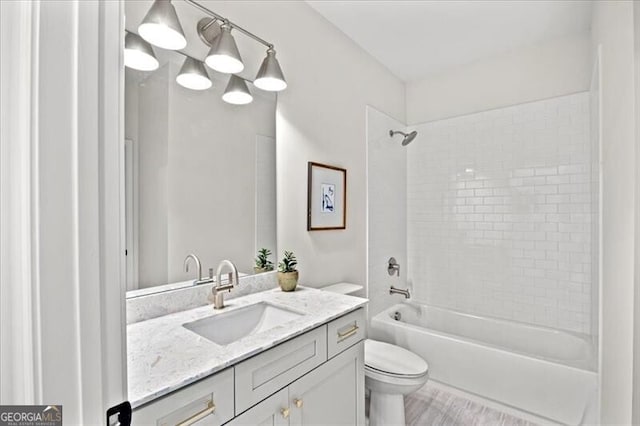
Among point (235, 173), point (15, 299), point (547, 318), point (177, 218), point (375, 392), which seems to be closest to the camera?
point (15, 299)

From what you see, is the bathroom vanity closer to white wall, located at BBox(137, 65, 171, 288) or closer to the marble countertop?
the marble countertop

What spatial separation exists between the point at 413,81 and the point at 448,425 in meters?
2.97

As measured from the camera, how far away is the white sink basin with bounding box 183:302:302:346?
1.32 m

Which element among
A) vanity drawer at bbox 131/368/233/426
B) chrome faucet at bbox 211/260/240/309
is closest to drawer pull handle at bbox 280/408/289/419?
vanity drawer at bbox 131/368/233/426

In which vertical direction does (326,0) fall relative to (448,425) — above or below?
above

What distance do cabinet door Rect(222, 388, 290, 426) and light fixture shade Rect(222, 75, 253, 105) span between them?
138 cm

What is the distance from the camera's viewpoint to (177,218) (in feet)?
4.66

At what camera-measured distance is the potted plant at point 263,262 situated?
5.82ft

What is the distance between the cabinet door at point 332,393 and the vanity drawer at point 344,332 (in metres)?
0.03

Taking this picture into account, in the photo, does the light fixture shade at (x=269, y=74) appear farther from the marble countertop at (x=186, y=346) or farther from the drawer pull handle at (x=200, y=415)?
the drawer pull handle at (x=200, y=415)

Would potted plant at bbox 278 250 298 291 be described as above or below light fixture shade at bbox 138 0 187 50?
below

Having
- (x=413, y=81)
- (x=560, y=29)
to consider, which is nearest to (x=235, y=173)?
(x=413, y=81)

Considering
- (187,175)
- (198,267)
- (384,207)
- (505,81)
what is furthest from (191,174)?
(505,81)

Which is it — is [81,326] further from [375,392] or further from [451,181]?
[451,181]
